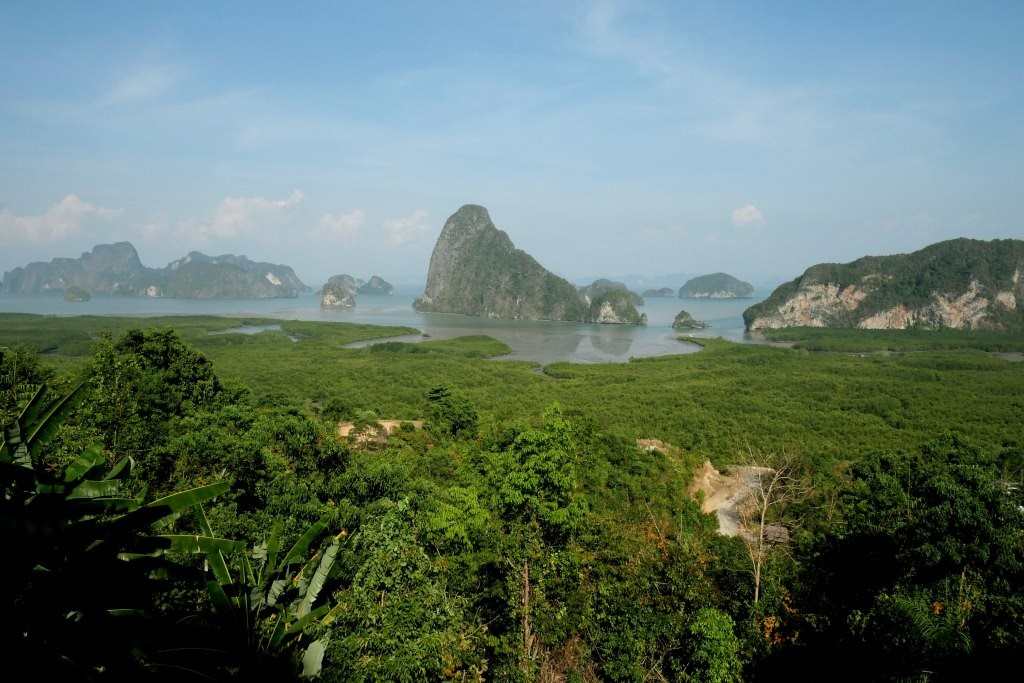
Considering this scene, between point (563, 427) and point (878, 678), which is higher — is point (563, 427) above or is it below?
above

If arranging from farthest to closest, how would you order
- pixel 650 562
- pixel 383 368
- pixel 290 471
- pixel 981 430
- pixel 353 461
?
pixel 383 368, pixel 981 430, pixel 353 461, pixel 290 471, pixel 650 562

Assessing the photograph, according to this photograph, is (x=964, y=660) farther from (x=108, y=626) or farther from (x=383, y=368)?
(x=383, y=368)

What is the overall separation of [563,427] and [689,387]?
31.3m

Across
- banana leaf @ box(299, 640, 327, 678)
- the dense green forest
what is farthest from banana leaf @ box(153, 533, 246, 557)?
banana leaf @ box(299, 640, 327, 678)

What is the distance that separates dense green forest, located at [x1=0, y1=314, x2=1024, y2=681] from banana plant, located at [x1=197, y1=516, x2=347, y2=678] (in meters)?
0.03

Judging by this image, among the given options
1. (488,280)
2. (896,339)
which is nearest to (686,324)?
(896,339)

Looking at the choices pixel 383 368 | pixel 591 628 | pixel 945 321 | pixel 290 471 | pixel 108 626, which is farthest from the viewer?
pixel 945 321

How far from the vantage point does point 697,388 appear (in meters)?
37.9

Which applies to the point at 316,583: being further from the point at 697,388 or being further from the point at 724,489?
the point at 697,388

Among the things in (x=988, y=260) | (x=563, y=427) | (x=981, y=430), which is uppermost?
(x=988, y=260)

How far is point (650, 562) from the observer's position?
31.0ft

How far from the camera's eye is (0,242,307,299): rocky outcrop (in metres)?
164

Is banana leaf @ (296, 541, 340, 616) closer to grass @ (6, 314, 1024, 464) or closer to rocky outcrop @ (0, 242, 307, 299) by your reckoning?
grass @ (6, 314, 1024, 464)

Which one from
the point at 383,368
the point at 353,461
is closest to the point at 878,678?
the point at 353,461
